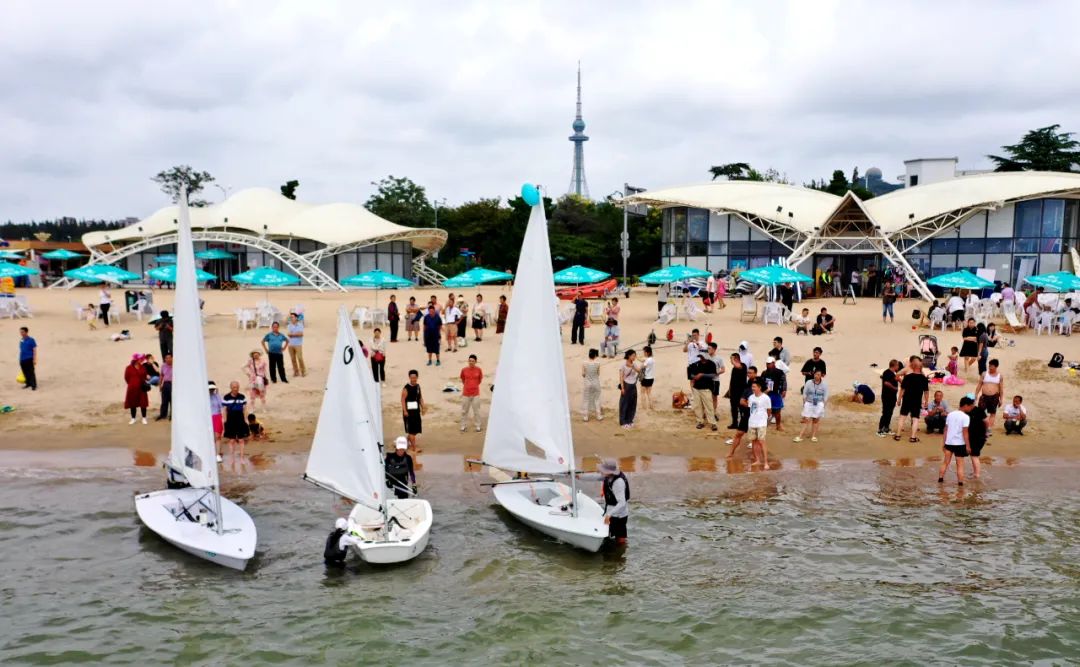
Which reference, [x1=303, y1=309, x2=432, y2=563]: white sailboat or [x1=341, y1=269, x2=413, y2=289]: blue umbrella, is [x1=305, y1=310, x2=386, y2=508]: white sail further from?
[x1=341, y1=269, x2=413, y2=289]: blue umbrella

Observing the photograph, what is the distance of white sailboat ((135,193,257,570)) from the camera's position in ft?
37.7

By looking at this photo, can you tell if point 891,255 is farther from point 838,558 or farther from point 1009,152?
point 838,558

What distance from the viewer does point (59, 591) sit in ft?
36.3

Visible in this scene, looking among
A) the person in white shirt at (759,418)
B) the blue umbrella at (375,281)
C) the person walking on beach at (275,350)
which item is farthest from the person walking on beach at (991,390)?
the blue umbrella at (375,281)

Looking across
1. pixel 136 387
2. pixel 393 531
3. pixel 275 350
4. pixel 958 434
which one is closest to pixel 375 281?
pixel 275 350

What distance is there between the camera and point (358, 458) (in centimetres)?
1170

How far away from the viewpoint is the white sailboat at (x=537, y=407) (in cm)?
1206

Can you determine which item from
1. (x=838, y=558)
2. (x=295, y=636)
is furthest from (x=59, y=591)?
(x=838, y=558)

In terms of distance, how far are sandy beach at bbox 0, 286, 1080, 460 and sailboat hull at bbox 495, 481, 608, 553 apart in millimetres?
3334

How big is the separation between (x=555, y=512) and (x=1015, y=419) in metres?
11.4

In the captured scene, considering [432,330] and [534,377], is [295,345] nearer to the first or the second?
[432,330]

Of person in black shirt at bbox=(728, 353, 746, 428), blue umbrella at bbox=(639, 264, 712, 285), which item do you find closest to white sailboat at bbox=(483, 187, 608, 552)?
person in black shirt at bbox=(728, 353, 746, 428)

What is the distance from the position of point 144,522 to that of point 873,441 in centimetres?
1386

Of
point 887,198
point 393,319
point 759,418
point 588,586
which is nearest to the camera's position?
point 588,586
